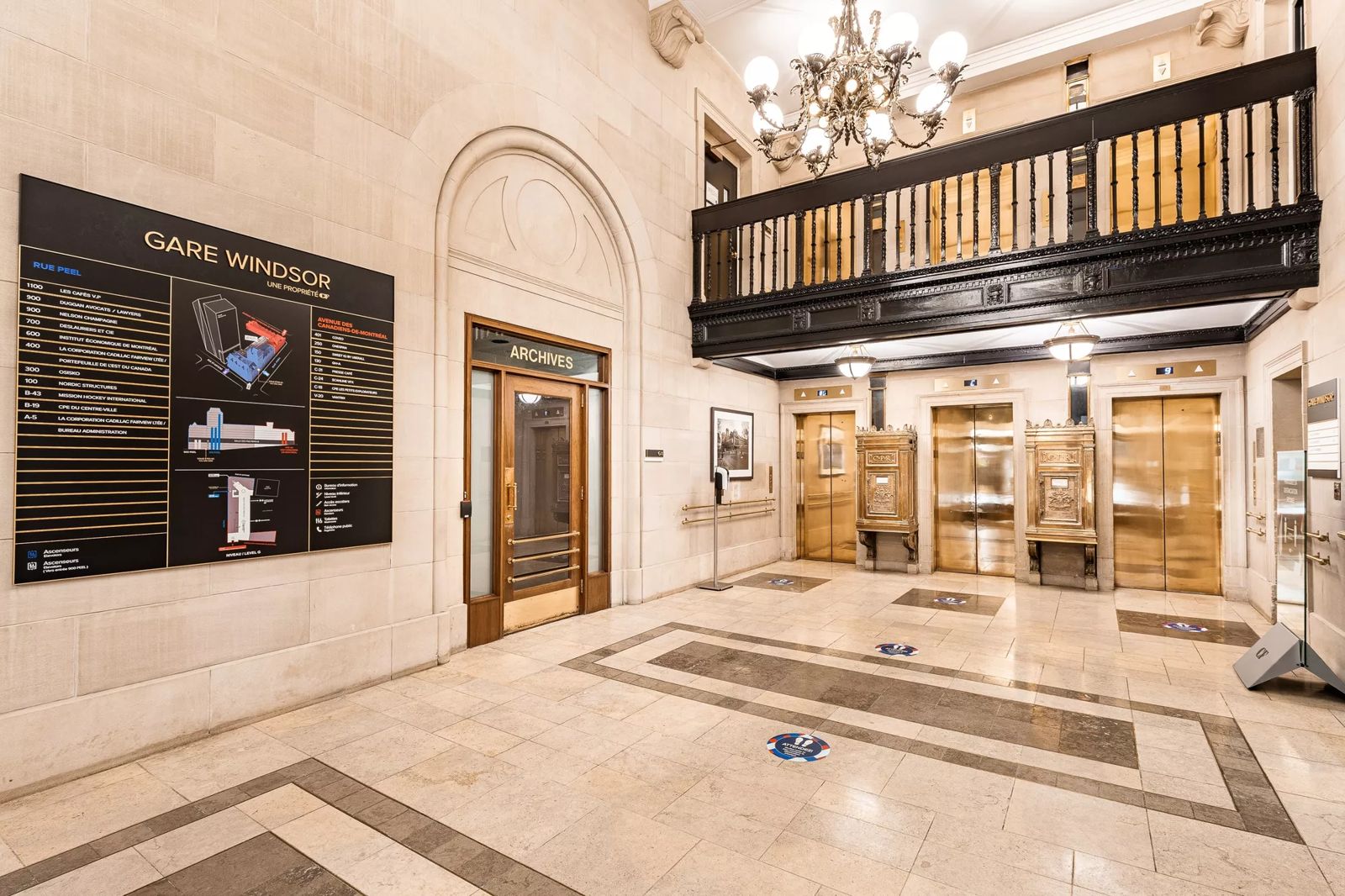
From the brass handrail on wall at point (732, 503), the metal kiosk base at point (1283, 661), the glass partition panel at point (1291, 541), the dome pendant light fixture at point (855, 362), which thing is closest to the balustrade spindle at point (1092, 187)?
the glass partition panel at point (1291, 541)

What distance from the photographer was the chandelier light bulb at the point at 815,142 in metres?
4.43

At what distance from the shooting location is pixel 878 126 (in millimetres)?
4242

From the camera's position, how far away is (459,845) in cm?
244

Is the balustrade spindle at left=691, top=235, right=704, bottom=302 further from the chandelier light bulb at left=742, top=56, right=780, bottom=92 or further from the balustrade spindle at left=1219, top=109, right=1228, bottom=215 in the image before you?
the balustrade spindle at left=1219, top=109, right=1228, bottom=215

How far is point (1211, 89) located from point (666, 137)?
16.4ft

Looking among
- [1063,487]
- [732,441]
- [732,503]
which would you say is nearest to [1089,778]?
[1063,487]

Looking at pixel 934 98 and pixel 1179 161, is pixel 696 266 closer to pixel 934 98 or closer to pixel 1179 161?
pixel 934 98

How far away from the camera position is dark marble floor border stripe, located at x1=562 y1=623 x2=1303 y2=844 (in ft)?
8.69

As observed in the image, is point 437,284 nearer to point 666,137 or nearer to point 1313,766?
point 666,137

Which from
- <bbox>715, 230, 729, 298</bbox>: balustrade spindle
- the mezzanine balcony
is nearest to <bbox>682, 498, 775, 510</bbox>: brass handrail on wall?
the mezzanine balcony

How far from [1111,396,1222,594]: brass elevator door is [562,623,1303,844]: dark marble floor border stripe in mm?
4585

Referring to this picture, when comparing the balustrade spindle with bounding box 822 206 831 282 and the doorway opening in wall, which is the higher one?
the balustrade spindle with bounding box 822 206 831 282

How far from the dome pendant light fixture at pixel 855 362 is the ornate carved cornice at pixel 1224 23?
17.2ft

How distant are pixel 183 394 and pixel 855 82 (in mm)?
4485
